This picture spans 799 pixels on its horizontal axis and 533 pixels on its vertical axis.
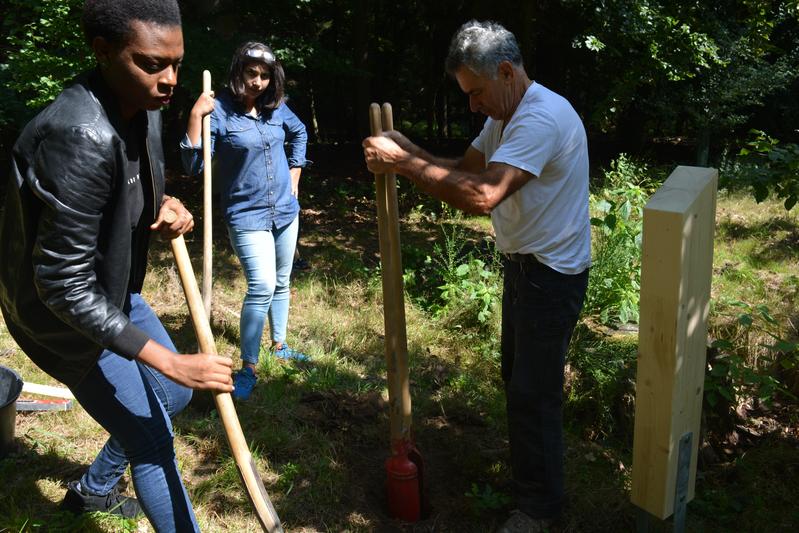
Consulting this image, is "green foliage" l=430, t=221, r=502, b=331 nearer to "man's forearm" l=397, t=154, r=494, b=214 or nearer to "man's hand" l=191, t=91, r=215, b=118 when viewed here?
"man's hand" l=191, t=91, r=215, b=118

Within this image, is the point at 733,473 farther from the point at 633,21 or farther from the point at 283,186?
the point at 633,21

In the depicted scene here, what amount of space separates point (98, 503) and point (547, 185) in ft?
7.29

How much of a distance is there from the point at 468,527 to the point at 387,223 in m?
1.39

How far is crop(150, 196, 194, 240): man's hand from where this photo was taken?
2454 millimetres

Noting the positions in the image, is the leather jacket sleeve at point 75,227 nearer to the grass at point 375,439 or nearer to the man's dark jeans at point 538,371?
the grass at point 375,439

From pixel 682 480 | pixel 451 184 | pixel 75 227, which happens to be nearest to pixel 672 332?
pixel 682 480

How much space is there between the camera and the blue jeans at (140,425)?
7.40 ft

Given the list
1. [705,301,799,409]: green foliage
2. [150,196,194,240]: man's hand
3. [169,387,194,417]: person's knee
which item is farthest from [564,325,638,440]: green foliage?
[150,196,194,240]: man's hand

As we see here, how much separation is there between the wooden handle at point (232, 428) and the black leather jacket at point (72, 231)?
279 millimetres

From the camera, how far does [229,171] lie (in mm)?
4117

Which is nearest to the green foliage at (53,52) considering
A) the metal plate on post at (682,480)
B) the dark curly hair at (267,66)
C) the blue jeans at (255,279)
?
the dark curly hair at (267,66)

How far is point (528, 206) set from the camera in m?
2.69

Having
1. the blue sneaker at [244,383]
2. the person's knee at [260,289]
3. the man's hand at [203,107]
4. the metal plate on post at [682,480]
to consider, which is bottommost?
the blue sneaker at [244,383]

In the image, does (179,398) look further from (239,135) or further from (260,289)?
(239,135)
